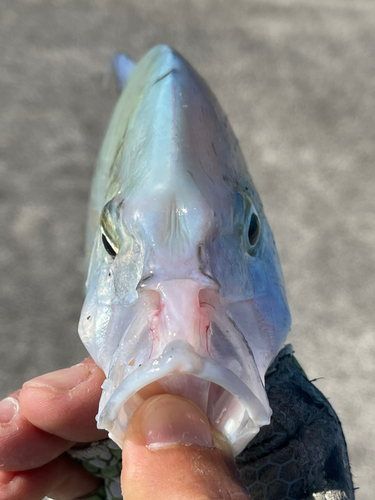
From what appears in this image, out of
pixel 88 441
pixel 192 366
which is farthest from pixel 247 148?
pixel 192 366

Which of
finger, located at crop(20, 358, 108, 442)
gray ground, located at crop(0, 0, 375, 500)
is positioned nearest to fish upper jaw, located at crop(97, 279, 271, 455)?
finger, located at crop(20, 358, 108, 442)

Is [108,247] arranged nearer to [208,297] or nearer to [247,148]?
[208,297]

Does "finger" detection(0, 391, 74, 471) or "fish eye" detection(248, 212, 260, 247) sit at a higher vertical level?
"fish eye" detection(248, 212, 260, 247)

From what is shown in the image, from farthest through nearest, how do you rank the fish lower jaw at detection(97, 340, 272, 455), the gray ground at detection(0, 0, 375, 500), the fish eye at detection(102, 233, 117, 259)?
1. the gray ground at detection(0, 0, 375, 500)
2. the fish eye at detection(102, 233, 117, 259)
3. the fish lower jaw at detection(97, 340, 272, 455)

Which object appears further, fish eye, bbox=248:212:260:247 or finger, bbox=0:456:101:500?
finger, bbox=0:456:101:500

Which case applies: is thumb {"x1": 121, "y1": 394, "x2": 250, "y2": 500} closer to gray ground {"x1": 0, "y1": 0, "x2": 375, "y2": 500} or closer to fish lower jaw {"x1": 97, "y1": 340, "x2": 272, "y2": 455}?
fish lower jaw {"x1": 97, "y1": 340, "x2": 272, "y2": 455}

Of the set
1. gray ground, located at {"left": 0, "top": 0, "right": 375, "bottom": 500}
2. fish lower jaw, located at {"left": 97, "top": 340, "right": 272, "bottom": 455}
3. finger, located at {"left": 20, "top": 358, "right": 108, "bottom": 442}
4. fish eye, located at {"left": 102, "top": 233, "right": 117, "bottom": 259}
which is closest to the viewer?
fish lower jaw, located at {"left": 97, "top": 340, "right": 272, "bottom": 455}

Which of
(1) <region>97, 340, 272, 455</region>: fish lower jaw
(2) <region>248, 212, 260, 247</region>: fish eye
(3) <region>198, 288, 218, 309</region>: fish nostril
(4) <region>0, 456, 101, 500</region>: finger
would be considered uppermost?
(2) <region>248, 212, 260, 247</region>: fish eye

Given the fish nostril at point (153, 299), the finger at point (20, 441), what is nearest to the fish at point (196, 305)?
the fish nostril at point (153, 299)
